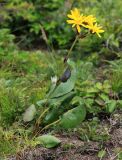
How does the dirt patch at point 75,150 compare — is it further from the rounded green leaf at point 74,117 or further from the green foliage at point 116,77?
the green foliage at point 116,77

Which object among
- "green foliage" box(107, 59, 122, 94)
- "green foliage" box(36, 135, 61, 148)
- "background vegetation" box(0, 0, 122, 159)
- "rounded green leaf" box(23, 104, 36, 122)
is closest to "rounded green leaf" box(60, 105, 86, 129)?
"background vegetation" box(0, 0, 122, 159)

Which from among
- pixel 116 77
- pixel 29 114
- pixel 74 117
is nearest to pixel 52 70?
pixel 116 77

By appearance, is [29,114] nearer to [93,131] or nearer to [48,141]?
[48,141]

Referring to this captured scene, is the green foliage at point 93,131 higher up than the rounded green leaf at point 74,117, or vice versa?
the rounded green leaf at point 74,117

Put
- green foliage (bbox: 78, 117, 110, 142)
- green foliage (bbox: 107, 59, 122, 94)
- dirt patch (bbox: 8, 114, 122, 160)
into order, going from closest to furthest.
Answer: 1. dirt patch (bbox: 8, 114, 122, 160)
2. green foliage (bbox: 78, 117, 110, 142)
3. green foliage (bbox: 107, 59, 122, 94)

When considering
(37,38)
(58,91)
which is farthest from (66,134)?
(37,38)

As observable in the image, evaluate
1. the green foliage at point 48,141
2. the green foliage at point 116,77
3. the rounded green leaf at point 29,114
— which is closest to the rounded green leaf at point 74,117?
the green foliage at point 48,141

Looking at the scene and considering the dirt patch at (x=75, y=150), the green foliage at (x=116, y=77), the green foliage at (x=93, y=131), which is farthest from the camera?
the green foliage at (x=116, y=77)

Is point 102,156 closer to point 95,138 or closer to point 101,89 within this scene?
point 95,138

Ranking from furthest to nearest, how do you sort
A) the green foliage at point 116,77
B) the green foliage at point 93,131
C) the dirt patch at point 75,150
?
the green foliage at point 116,77 < the green foliage at point 93,131 < the dirt patch at point 75,150

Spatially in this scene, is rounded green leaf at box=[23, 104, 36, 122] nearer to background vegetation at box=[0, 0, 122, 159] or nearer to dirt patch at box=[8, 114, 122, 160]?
background vegetation at box=[0, 0, 122, 159]

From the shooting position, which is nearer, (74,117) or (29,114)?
(74,117)
